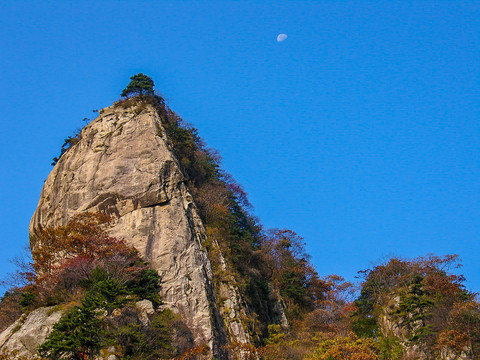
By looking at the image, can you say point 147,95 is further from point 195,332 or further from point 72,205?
point 195,332

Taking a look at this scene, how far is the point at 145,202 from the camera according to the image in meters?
37.2

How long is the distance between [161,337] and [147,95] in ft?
81.0

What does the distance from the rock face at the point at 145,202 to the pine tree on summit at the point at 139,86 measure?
2.23 m

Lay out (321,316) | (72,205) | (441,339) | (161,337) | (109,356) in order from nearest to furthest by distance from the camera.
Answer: (109,356) < (161,337) < (441,339) < (72,205) < (321,316)

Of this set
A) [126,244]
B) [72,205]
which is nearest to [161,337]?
[126,244]

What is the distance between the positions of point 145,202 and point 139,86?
13.5 metres

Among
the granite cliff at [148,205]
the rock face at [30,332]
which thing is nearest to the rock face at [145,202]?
the granite cliff at [148,205]

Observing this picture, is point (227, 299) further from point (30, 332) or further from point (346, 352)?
point (30, 332)

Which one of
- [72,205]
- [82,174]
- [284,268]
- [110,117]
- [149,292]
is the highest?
[110,117]

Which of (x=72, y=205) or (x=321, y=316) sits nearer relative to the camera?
(x=72, y=205)

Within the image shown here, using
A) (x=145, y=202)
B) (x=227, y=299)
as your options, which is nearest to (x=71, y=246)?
(x=145, y=202)

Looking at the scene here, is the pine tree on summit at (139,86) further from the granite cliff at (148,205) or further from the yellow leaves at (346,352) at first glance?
the yellow leaves at (346,352)

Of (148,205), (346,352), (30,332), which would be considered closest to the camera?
(30,332)

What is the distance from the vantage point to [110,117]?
44375 millimetres
